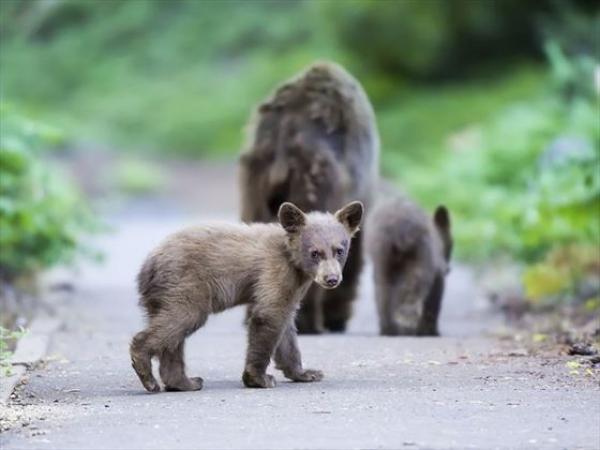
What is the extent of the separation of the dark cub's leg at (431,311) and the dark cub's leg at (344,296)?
0.85 m

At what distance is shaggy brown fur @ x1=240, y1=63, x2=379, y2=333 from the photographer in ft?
42.3

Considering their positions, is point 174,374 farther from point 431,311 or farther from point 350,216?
point 431,311

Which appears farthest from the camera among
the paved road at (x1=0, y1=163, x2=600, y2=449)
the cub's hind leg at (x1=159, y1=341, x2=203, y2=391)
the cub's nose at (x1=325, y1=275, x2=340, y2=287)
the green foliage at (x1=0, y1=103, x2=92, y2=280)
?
the green foliage at (x1=0, y1=103, x2=92, y2=280)

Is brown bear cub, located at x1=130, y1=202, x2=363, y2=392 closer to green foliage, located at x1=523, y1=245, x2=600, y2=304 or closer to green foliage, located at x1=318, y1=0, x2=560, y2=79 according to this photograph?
green foliage, located at x1=523, y1=245, x2=600, y2=304

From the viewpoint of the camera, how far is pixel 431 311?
1312 centimetres

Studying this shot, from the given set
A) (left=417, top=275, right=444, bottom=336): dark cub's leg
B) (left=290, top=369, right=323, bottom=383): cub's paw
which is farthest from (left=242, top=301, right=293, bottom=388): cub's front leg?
(left=417, top=275, right=444, bottom=336): dark cub's leg

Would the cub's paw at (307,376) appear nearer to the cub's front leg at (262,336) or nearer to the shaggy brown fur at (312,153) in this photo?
the cub's front leg at (262,336)

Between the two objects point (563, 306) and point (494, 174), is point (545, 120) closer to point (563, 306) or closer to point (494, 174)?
point (494, 174)

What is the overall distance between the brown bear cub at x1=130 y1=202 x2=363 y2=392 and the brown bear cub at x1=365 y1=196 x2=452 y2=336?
10.8 feet

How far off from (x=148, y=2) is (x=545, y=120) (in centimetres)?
3088

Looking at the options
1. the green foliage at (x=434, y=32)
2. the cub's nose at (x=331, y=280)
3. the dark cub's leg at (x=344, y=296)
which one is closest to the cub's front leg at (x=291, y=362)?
the cub's nose at (x=331, y=280)

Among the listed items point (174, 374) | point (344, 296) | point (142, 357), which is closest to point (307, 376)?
point (174, 374)

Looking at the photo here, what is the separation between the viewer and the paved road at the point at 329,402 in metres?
7.65

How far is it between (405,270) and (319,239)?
3683 millimetres
